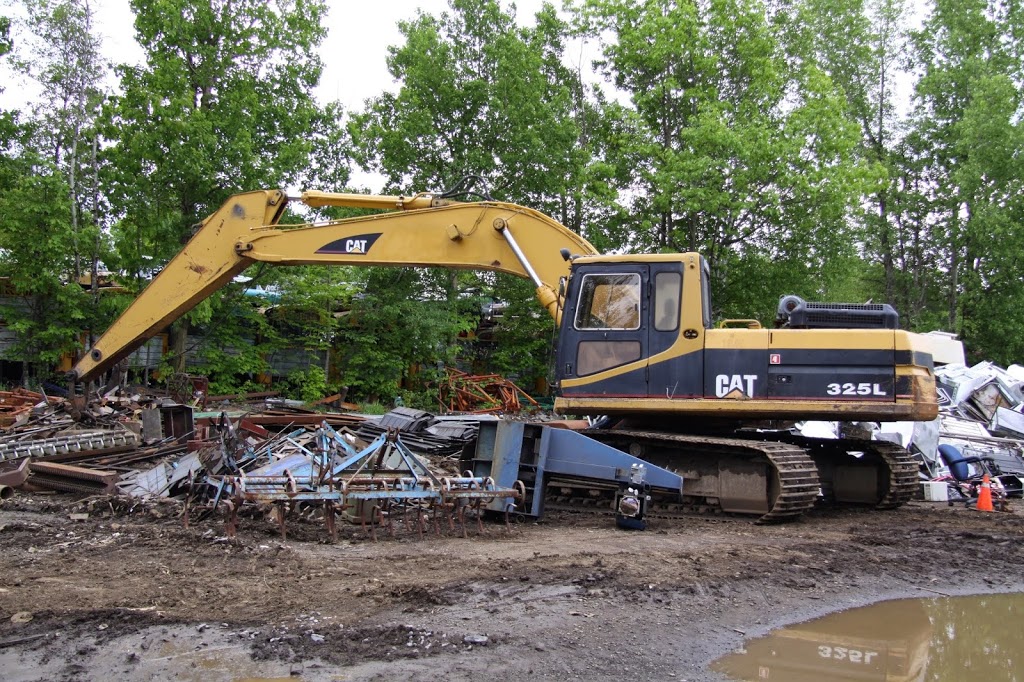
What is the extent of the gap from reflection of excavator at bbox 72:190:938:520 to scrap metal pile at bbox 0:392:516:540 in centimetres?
179

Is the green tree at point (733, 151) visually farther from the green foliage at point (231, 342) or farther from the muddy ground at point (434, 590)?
the muddy ground at point (434, 590)

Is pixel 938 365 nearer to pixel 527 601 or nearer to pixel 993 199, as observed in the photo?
pixel 993 199

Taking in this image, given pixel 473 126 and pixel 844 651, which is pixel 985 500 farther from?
pixel 473 126

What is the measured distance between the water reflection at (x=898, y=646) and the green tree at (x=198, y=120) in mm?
17063

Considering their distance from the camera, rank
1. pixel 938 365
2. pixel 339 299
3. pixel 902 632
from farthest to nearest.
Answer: pixel 339 299, pixel 938 365, pixel 902 632

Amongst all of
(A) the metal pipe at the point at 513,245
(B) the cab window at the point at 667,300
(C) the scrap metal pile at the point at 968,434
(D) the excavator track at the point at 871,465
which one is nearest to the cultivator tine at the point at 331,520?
(A) the metal pipe at the point at 513,245

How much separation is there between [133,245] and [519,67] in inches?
450

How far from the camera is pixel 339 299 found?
80.9 ft

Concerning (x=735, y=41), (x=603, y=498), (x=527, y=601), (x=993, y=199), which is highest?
(x=735, y=41)

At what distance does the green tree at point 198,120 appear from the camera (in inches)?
779

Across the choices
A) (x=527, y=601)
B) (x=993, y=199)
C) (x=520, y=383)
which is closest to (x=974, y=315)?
(x=993, y=199)

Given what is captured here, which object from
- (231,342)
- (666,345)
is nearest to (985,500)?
(666,345)

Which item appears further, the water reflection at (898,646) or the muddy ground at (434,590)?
the water reflection at (898,646)

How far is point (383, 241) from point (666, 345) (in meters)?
3.44
